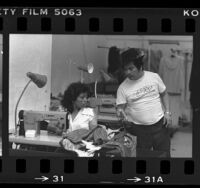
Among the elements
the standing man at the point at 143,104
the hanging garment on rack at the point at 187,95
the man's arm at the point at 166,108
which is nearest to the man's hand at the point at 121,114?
the standing man at the point at 143,104

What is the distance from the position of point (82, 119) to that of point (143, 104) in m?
0.41

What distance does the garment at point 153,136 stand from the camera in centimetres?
320

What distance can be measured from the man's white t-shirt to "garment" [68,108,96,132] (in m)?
0.19

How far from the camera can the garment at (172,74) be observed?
3.12 meters

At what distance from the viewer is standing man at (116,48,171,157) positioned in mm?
3154

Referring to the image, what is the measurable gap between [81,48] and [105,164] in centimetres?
78

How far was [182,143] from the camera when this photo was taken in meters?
3.17

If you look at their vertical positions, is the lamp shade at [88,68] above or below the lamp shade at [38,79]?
above

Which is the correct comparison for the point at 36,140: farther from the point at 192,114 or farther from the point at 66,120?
the point at 192,114

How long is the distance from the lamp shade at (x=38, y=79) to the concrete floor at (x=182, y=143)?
92 cm

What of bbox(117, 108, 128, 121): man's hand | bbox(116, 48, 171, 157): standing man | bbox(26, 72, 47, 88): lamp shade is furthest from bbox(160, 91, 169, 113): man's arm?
bbox(26, 72, 47, 88): lamp shade

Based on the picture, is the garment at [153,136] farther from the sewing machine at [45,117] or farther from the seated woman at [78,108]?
the sewing machine at [45,117]

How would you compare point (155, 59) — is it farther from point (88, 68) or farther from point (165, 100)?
point (88, 68)

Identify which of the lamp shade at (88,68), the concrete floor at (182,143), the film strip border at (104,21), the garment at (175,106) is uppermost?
the film strip border at (104,21)
